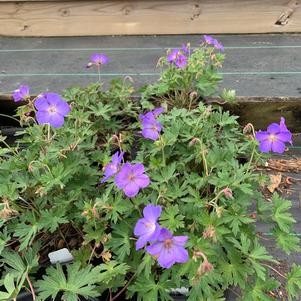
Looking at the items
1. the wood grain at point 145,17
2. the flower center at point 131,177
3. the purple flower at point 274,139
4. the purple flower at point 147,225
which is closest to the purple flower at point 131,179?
the flower center at point 131,177

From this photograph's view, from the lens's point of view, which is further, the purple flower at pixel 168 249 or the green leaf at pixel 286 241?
the green leaf at pixel 286 241

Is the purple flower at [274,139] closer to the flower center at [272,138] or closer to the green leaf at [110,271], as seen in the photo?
the flower center at [272,138]

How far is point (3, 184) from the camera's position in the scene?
1.34 meters

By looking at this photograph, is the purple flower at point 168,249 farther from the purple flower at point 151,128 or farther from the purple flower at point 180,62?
the purple flower at point 180,62

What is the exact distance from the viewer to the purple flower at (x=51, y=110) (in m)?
1.29

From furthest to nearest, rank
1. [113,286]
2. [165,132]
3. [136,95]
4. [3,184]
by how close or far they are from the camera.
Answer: [136,95] < [165,132] < [3,184] < [113,286]

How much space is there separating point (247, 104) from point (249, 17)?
1357mm

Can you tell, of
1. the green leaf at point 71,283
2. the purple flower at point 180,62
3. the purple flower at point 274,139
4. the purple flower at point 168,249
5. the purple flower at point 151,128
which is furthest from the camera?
the purple flower at point 180,62

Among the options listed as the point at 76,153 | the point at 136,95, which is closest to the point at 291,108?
the point at 136,95

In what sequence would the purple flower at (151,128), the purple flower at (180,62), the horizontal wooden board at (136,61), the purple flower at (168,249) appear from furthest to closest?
the horizontal wooden board at (136,61) < the purple flower at (180,62) < the purple flower at (151,128) < the purple flower at (168,249)

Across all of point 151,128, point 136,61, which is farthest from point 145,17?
point 151,128

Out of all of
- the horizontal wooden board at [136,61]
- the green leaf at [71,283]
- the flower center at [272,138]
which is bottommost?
the horizontal wooden board at [136,61]

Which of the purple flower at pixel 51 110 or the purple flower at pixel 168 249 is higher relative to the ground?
the purple flower at pixel 51 110

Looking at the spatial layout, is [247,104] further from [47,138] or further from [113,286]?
[113,286]
